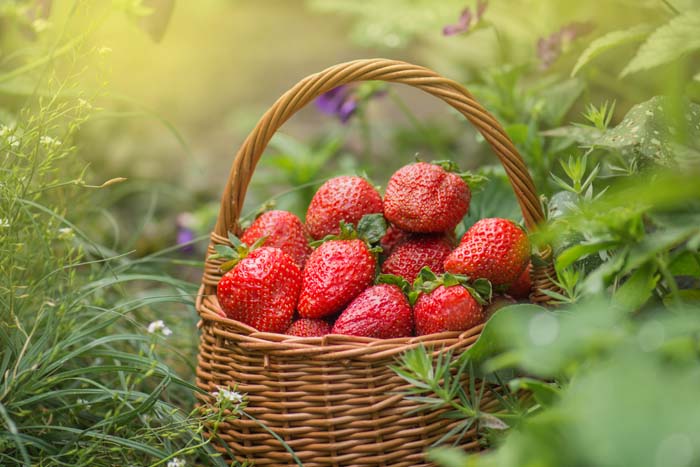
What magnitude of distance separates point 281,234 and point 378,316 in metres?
0.28

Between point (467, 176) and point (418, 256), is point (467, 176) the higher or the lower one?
the higher one

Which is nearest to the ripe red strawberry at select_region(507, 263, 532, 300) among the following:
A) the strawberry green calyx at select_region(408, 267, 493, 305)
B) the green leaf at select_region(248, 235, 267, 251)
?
the strawberry green calyx at select_region(408, 267, 493, 305)

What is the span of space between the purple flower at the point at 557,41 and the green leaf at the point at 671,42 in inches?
19.0

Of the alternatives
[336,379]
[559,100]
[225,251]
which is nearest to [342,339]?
[336,379]

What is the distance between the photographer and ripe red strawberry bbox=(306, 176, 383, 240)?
3.97 ft

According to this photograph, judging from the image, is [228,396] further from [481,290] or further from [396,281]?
[481,290]

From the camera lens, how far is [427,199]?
1132mm

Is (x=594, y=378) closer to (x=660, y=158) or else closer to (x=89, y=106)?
(x=660, y=158)

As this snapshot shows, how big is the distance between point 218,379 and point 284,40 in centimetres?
357

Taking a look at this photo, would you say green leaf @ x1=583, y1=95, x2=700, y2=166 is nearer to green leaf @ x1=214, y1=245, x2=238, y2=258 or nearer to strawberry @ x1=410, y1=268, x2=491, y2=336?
strawberry @ x1=410, y1=268, x2=491, y2=336

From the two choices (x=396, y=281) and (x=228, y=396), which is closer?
(x=228, y=396)

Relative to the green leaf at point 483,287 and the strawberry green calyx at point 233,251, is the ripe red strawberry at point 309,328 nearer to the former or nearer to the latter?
the strawberry green calyx at point 233,251

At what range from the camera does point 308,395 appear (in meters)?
1.01

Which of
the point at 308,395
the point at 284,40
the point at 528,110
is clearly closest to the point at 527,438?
the point at 308,395
